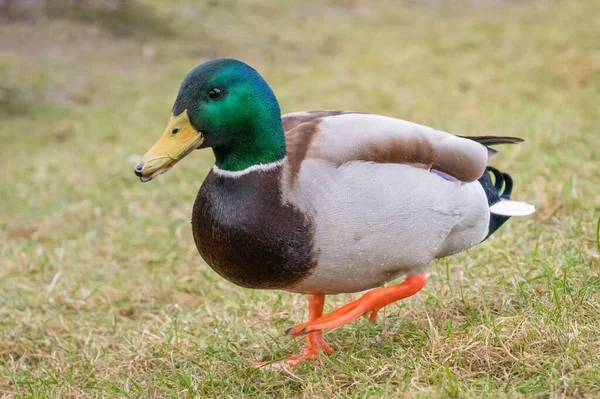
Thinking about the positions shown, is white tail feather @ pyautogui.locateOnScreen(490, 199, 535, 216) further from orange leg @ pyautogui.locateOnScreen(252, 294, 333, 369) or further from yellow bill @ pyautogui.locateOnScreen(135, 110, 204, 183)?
yellow bill @ pyautogui.locateOnScreen(135, 110, 204, 183)

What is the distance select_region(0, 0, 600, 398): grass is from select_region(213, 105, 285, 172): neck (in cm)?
70

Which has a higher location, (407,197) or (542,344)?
(407,197)

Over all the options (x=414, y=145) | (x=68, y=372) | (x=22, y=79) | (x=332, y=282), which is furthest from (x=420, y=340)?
(x=22, y=79)

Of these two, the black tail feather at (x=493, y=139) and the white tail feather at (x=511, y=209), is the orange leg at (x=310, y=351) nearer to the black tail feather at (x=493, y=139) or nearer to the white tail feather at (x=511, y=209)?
the white tail feather at (x=511, y=209)

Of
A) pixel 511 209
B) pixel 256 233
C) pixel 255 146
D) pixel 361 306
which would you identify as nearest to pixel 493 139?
pixel 511 209

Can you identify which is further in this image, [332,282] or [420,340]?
[420,340]

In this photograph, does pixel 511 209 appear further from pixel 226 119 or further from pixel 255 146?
pixel 226 119

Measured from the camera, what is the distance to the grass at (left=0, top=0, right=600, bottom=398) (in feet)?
8.44

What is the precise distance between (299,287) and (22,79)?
21.7ft

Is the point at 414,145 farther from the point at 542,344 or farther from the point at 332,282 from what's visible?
the point at 542,344

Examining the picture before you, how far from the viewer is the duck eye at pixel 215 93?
246 centimetres

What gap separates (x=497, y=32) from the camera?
32.3 feet

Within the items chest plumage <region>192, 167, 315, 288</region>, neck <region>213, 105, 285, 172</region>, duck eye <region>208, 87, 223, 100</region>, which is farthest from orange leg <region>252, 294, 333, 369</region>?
duck eye <region>208, 87, 223, 100</region>

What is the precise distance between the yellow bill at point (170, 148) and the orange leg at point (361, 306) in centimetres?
66
